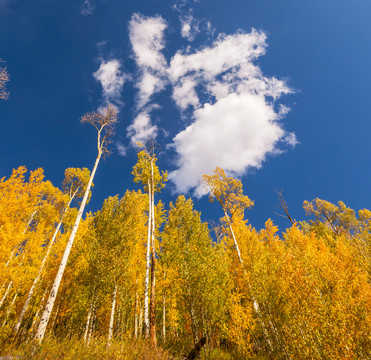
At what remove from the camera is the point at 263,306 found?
30.2 ft

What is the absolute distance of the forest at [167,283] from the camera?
265 inches

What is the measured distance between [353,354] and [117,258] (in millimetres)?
12236

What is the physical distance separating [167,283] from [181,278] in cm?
468

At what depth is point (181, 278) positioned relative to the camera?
1093 centimetres

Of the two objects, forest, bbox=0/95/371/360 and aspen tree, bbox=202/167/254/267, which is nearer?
forest, bbox=0/95/371/360

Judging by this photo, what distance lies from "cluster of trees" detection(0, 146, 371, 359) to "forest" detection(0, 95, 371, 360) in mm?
69

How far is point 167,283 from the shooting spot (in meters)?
14.7

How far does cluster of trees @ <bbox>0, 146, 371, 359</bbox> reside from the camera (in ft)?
23.4

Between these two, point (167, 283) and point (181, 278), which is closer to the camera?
point (181, 278)

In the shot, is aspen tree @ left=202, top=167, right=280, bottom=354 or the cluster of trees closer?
the cluster of trees

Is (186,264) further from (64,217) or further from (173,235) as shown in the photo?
(64,217)

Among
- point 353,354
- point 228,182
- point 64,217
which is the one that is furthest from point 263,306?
point 64,217

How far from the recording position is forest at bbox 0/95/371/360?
673 centimetres

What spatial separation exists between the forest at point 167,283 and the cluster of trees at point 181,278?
0.23ft
